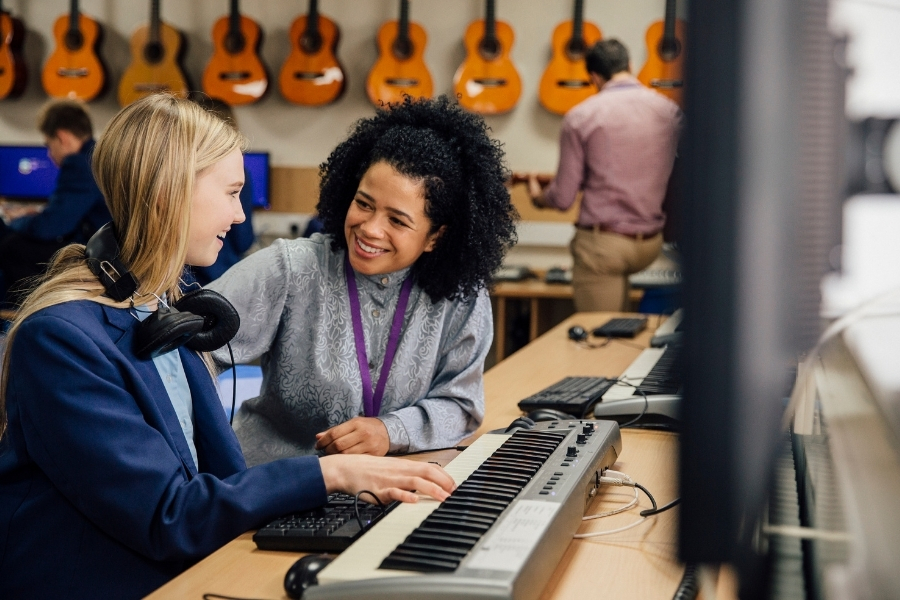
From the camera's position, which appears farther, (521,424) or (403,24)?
(403,24)

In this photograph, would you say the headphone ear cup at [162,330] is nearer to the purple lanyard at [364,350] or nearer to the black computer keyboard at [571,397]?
the purple lanyard at [364,350]

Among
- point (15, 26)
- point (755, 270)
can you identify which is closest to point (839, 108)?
point (755, 270)

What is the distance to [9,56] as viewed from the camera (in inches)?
219

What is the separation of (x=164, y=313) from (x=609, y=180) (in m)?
2.92

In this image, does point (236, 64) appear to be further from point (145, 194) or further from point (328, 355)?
point (145, 194)

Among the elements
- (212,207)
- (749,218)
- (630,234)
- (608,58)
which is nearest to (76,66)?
(608,58)

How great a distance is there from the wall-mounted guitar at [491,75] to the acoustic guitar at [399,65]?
218 millimetres

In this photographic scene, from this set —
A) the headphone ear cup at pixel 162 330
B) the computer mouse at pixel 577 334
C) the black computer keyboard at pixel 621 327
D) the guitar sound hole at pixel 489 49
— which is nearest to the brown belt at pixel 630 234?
the black computer keyboard at pixel 621 327

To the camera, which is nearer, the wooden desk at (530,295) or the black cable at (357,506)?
the black cable at (357,506)

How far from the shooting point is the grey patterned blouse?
1628 mm

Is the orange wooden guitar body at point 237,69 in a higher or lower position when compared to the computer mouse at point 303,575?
higher

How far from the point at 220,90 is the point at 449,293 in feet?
13.2

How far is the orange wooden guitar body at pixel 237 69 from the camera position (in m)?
5.37

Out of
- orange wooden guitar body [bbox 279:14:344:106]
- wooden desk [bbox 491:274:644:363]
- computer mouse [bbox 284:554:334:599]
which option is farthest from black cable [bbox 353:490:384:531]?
orange wooden guitar body [bbox 279:14:344:106]
